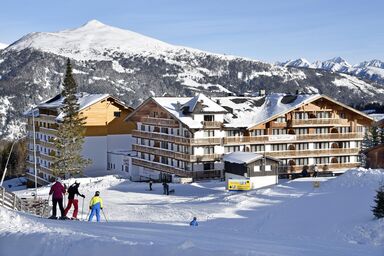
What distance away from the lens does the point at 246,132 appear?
60.9 m

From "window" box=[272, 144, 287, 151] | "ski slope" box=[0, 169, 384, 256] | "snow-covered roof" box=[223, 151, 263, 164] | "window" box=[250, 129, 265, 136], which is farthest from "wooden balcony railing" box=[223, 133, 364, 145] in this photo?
"ski slope" box=[0, 169, 384, 256]

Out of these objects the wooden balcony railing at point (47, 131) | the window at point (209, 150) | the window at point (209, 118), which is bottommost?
the window at point (209, 150)

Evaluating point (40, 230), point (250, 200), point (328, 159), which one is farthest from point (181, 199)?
point (40, 230)

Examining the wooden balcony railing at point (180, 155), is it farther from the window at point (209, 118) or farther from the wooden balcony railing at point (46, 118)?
the wooden balcony railing at point (46, 118)

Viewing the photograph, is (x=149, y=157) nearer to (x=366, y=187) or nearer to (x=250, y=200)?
(x=250, y=200)

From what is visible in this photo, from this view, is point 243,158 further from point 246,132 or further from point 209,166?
point 246,132

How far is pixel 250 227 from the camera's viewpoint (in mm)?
28484

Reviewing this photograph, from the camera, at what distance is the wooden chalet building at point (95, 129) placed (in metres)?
74.6

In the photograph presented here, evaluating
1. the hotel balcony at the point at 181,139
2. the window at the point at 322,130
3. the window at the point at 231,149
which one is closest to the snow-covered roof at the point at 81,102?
the hotel balcony at the point at 181,139

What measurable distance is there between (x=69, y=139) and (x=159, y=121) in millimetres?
11054

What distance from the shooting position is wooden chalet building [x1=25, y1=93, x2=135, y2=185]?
74.6 meters

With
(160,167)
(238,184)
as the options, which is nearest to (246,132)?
(160,167)

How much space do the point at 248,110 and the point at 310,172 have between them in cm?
955

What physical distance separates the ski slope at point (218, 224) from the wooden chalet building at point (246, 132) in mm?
5633
